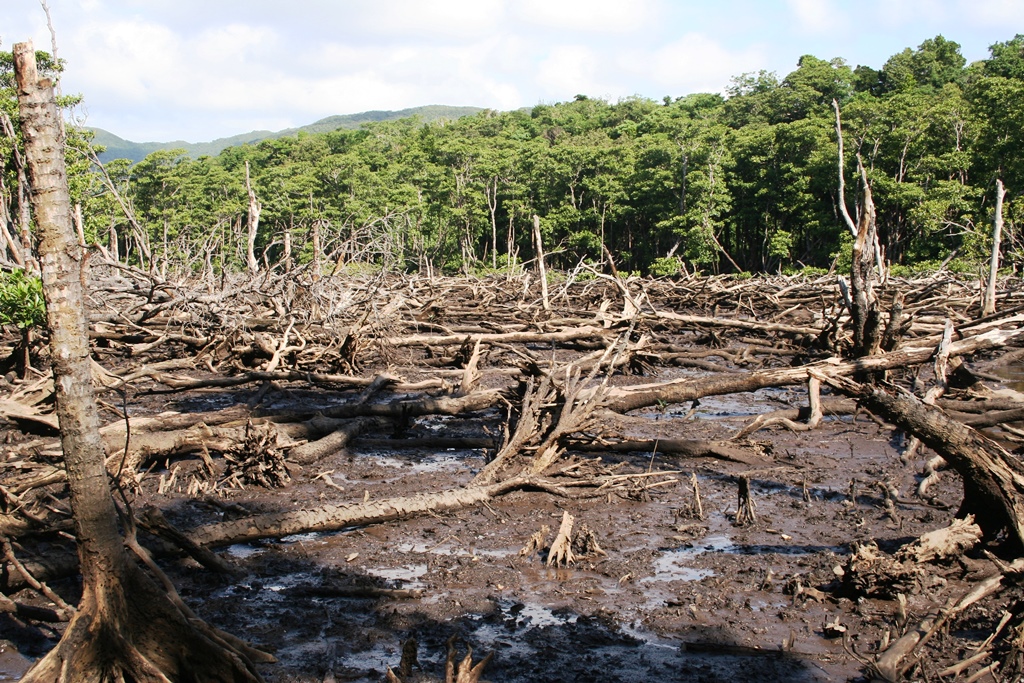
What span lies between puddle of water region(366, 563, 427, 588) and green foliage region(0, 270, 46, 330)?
14.8 ft

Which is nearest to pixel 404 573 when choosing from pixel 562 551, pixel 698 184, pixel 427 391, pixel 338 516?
pixel 338 516

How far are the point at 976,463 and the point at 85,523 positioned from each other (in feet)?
12.9

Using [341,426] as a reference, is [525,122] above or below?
above

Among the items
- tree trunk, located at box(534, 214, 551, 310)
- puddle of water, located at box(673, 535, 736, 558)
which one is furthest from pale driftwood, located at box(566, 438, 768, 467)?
tree trunk, located at box(534, 214, 551, 310)

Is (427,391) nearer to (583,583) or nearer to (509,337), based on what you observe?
(509,337)

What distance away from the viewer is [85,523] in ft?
9.89

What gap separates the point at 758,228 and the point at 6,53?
33627mm

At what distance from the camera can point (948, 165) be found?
1312 inches

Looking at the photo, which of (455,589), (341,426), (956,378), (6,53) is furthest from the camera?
(6,53)

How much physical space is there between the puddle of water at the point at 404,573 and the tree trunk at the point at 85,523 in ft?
4.98

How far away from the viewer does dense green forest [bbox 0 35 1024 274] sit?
32.8 meters

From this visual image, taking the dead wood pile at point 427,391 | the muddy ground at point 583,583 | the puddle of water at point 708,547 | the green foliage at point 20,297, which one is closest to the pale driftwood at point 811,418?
the dead wood pile at point 427,391

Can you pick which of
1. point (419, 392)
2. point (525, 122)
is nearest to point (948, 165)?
point (419, 392)

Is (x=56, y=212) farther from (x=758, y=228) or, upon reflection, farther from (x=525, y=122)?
(x=525, y=122)
